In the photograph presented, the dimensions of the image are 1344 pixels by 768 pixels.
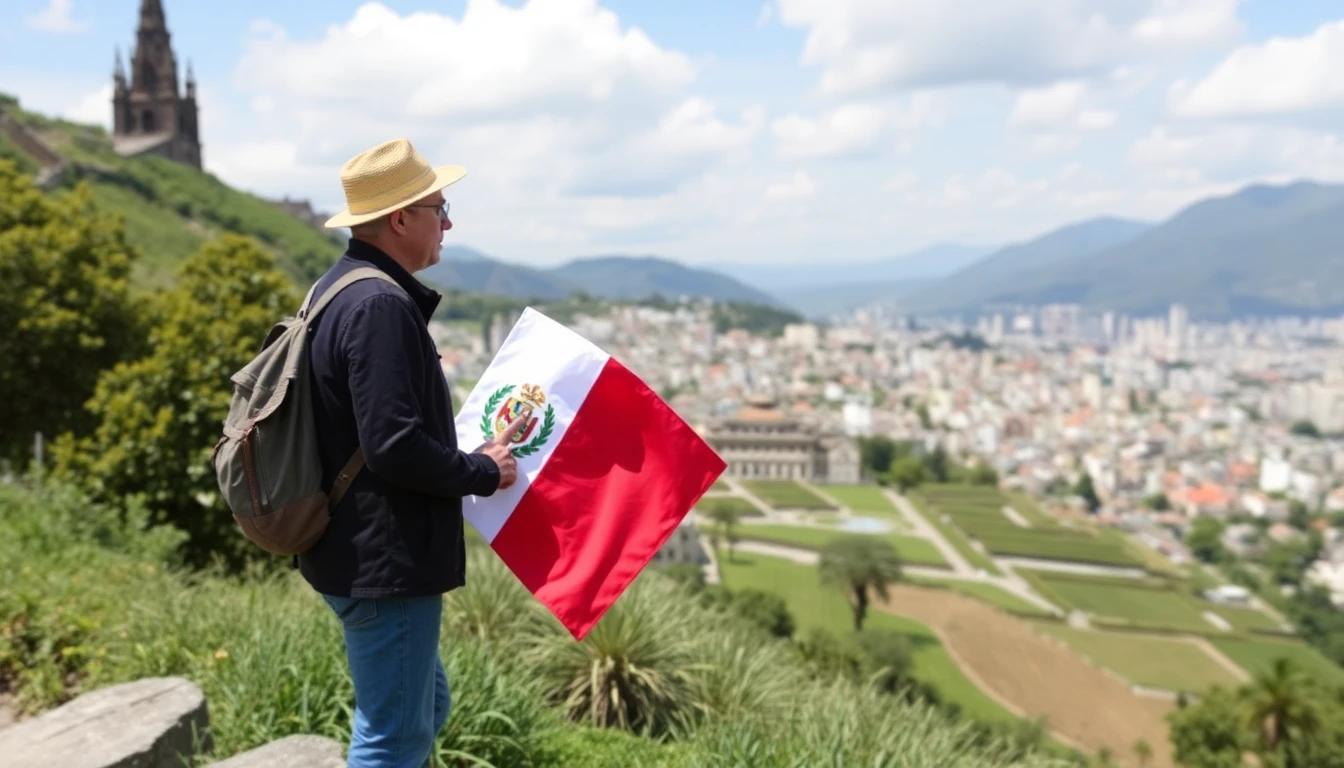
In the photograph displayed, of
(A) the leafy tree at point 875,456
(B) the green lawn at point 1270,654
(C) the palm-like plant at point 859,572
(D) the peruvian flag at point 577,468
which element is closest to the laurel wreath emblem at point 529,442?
(D) the peruvian flag at point 577,468

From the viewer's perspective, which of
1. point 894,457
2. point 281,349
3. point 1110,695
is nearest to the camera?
point 281,349

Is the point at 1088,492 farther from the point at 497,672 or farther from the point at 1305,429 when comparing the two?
the point at 497,672

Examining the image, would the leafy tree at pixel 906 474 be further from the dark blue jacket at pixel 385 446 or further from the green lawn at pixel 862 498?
the dark blue jacket at pixel 385 446

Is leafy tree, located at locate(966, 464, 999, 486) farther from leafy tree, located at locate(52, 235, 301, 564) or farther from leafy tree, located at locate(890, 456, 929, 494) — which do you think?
leafy tree, located at locate(52, 235, 301, 564)

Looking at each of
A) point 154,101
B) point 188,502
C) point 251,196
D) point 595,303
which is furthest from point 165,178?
point 595,303

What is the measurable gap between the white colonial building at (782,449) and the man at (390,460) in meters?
76.1

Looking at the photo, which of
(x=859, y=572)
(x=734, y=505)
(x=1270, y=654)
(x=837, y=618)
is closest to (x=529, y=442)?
(x=859, y=572)

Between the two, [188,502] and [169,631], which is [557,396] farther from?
[188,502]

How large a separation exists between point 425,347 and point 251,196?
96133 millimetres

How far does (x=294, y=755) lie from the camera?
304 centimetres

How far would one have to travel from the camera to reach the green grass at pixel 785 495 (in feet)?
217

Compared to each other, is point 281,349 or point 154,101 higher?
point 154,101

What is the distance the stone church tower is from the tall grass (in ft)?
259

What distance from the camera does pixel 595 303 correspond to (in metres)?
193
